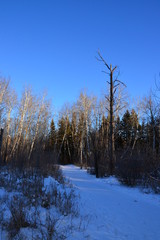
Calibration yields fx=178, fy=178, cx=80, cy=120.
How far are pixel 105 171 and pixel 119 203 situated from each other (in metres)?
7.70

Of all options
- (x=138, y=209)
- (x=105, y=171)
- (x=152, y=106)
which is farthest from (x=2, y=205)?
(x=152, y=106)

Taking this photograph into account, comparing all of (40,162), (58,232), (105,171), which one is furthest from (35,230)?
(105,171)

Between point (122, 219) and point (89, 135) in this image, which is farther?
point (89, 135)

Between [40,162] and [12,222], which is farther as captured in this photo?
[40,162]

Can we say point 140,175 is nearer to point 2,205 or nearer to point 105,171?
point 105,171

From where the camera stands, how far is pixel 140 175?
8281mm

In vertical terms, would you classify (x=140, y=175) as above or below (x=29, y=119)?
below

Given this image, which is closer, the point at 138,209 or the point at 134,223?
the point at 134,223

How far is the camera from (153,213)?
444 centimetres

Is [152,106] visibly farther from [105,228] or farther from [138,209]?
[105,228]

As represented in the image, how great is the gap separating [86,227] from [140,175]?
5.60 m

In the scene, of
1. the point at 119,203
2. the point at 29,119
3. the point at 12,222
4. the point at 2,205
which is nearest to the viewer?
the point at 12,222

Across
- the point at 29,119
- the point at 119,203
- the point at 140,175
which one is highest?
the point at 29,119

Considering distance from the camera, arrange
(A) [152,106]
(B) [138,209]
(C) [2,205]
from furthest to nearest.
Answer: (A) [152,106] < (B) [138,209] < (C) [2,205]
